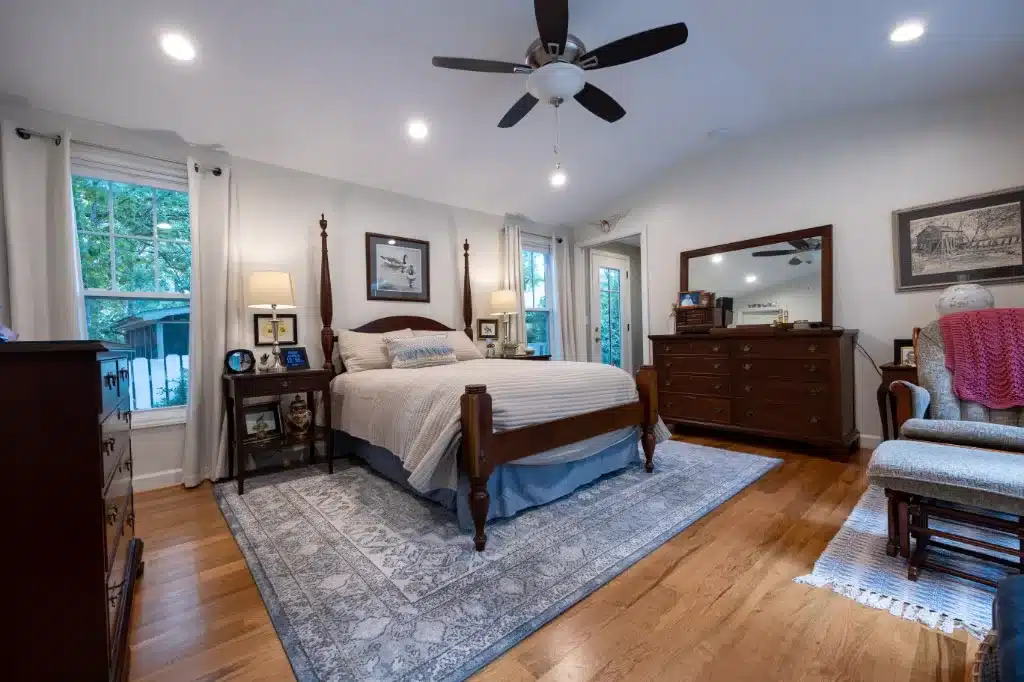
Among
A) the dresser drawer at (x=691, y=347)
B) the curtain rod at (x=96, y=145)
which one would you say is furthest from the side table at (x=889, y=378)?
the curtain rod at (x=96, y=145)

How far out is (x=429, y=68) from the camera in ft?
9.46

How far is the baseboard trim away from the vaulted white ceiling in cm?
235

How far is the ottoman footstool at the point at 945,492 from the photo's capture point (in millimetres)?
1452

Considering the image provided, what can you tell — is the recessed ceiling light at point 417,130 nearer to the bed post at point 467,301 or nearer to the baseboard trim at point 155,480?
the bed post at point 467,301

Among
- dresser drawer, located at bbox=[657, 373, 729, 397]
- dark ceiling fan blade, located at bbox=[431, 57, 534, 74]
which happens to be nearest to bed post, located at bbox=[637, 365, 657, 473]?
dresser drawer, located at bbox=[657, 373, 729, 397]

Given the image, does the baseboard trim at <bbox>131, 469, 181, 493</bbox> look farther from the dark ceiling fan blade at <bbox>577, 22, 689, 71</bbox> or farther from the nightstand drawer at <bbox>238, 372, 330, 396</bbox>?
the dark ceiling fan blade at <bbox>577, 22, 689, 71</bbox>

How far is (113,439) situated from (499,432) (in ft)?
4.53

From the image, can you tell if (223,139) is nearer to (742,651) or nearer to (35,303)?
(35,303)

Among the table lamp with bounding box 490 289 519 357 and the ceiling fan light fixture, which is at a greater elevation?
the ceiling fan light fixture

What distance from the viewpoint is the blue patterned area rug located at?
1.36 meters

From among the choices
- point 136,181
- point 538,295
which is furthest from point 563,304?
point 136,181

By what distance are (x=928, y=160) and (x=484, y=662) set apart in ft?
14.4

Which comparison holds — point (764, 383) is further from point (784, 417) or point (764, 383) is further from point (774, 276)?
point (774, 276)

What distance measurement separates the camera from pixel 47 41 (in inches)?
88.4
